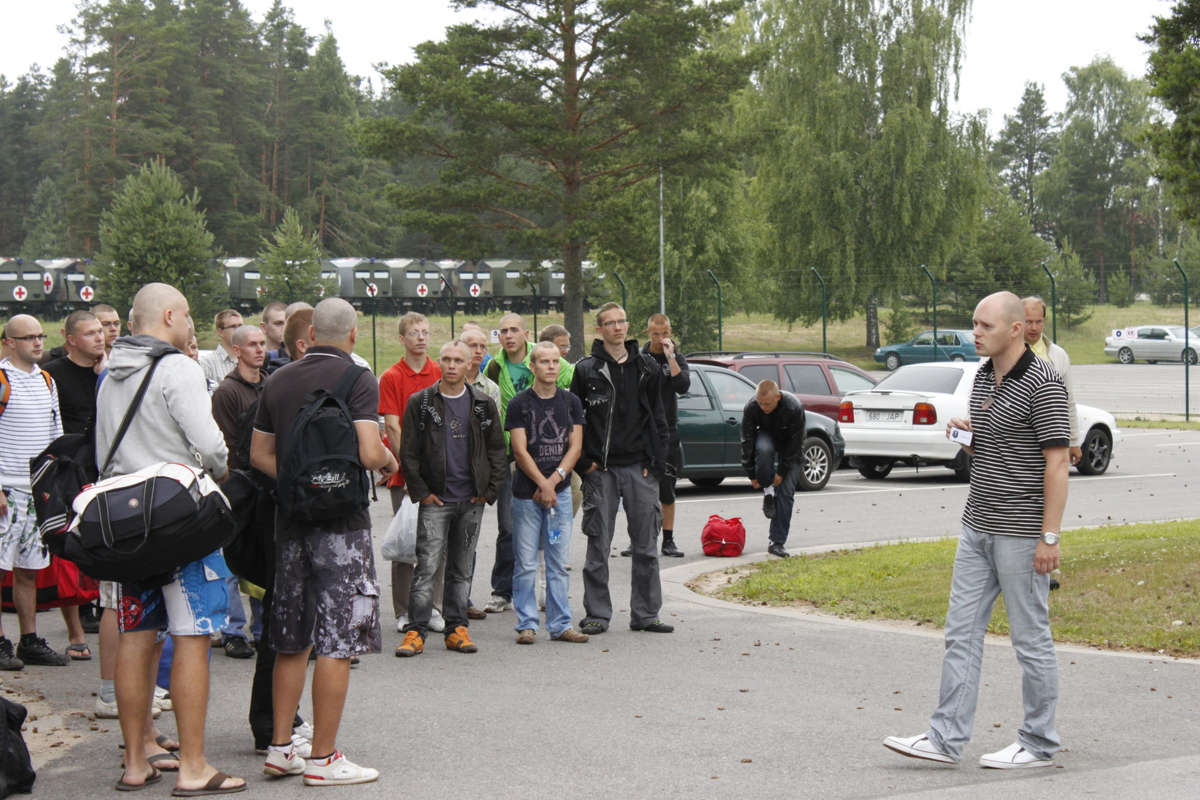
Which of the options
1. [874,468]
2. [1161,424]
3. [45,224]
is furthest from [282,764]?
[45,224]

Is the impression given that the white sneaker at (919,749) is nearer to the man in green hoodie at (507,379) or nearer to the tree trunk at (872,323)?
the man in green hoodie at (507,379)

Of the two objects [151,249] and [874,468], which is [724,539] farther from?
[151,249]

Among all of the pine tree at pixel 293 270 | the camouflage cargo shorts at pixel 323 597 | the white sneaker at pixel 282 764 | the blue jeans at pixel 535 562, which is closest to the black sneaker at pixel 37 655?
the blue jeans at pixel 535 562

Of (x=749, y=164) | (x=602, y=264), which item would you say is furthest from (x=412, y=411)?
(x=749, y=164)

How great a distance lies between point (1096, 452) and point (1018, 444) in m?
14.8

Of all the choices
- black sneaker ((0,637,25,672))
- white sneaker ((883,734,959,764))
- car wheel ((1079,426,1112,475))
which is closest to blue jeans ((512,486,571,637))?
black sneaker ((0,637,25,672))

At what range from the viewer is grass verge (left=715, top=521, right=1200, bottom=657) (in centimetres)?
835

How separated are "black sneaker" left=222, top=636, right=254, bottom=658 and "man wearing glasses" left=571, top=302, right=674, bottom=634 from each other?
6.97 feet

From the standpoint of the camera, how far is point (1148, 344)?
184 ft

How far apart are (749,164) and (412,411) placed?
68.9 metres

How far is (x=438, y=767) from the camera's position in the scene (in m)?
5.68

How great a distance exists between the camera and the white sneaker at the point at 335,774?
5.43 meters

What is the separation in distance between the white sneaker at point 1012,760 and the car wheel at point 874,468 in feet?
45.5

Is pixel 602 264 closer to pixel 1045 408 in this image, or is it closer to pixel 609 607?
pixel 609 607
